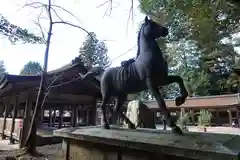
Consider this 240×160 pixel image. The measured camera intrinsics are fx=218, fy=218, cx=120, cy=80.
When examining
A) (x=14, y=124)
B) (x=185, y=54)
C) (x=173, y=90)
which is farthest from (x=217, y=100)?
(x=14, y=124)

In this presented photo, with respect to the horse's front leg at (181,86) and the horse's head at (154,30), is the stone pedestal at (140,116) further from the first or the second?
the horse's head at (154,30)

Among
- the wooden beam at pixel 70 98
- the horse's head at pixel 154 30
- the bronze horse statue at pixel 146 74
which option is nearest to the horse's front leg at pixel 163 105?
the bronze horse statue at pixel 146 74

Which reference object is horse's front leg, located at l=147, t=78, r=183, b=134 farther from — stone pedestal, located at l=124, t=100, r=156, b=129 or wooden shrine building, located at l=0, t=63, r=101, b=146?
wooden shrine building, located at l=0, t=63, r=101, b=146

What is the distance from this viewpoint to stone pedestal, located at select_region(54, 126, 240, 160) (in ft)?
5.95

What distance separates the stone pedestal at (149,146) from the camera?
181 cm

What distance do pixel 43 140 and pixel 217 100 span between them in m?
23.8

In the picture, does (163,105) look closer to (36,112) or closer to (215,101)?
(36,112)

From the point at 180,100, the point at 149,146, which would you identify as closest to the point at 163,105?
the point at 180,100

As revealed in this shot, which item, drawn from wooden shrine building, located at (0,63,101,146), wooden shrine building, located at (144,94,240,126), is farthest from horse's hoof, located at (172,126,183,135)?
wooden shrine building, located at (144,94,240,126)

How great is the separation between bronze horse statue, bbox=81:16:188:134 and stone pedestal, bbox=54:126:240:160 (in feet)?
1.28

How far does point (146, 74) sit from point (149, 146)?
36.4 inches

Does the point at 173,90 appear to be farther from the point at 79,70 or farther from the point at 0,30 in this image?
the point at 0,30

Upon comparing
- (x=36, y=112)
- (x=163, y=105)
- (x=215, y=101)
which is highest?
(x=215, y=101)

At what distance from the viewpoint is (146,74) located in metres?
2.73
